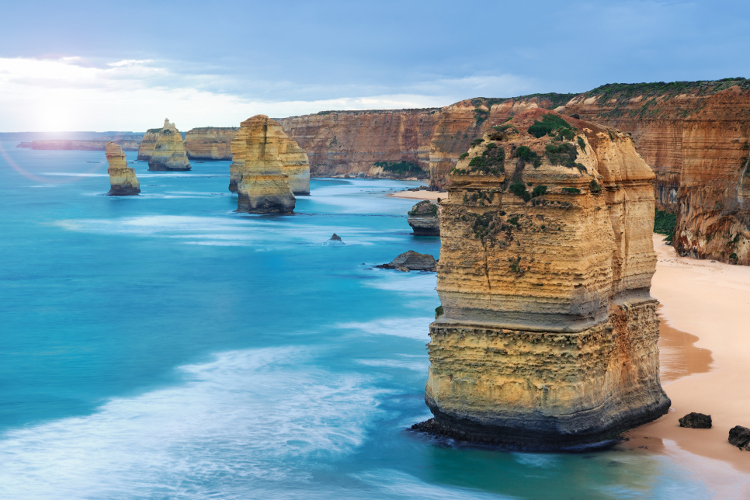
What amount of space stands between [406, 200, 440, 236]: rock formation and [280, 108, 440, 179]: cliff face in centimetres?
7189

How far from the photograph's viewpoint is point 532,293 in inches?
574

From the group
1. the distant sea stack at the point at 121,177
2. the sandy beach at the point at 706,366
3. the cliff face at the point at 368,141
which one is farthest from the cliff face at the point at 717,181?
the cliff face at the point at 368,141

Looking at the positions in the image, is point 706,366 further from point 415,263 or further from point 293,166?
point 293,166

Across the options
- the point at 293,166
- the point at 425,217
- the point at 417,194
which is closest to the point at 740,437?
the point at 425,217

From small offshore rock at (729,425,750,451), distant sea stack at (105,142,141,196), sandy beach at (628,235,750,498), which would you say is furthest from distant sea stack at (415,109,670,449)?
distant sea stack at (105,142,141,196)

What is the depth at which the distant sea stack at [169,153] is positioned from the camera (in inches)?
5876

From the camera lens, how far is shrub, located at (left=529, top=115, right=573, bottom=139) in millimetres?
15219

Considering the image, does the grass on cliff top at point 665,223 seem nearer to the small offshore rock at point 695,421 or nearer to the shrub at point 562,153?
the small offshore rock at point 695,421

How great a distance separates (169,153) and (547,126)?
141969 millimetres

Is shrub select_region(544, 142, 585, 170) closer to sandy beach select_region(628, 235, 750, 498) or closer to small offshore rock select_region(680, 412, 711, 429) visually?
sandy beach select_region(628, 235, 750, 498)

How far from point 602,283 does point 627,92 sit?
53067 millimetres

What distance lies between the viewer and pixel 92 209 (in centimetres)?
7956

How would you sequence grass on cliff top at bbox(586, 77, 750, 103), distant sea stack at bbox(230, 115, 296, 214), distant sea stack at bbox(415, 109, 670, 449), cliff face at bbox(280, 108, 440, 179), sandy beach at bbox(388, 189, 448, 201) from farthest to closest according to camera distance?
cliff face at bbox(280, 108, 440, 179) → sandy beach at bbox(388, 189, 448, 201) → distant sea stack at bbox(230, 115, 296, 214) → grass on cliff top at bbox(586, 77, 750, 103) → distant sea stack at bbox(415, 109, 670, 449)

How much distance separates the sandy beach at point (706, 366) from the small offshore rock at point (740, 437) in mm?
134
